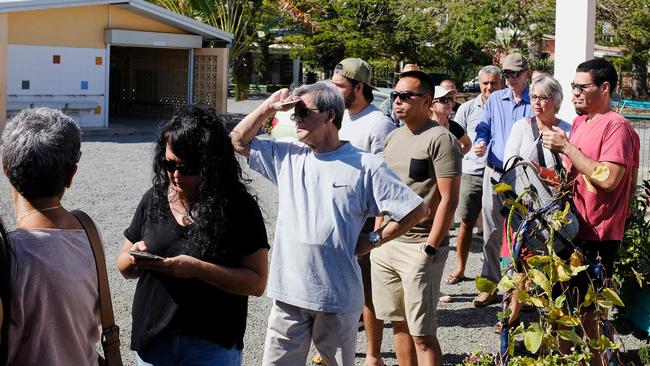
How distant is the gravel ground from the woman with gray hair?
3.02 ft

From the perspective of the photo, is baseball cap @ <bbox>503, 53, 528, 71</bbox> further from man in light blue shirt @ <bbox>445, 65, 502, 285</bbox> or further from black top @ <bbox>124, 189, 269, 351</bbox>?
black top @ <bbox>124, 189, 269, 351</bbox>

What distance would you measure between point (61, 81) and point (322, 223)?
1888 cm

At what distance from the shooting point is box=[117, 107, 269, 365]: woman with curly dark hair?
3.16 m

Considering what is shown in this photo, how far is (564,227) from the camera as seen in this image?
4.26 m

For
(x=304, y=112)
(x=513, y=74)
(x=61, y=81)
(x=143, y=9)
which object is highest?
(x=143, y=9)

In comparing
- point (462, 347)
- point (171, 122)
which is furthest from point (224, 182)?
point (462, 347)

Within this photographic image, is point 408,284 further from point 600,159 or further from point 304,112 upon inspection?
point 304,112

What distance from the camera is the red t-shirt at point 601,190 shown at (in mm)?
4406

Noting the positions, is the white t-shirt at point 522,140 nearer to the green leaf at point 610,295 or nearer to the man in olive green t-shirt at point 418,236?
the man in olive green t-shirt at point 418,236

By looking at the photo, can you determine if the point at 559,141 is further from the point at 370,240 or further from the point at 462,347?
the point at 462,347

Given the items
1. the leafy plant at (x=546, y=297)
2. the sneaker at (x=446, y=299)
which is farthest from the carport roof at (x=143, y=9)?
the leafy plant at (x=546, y=297)

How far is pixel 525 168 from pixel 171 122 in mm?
1877

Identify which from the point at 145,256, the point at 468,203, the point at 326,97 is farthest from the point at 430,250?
the point at 468,203

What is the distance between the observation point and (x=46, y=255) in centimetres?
267
